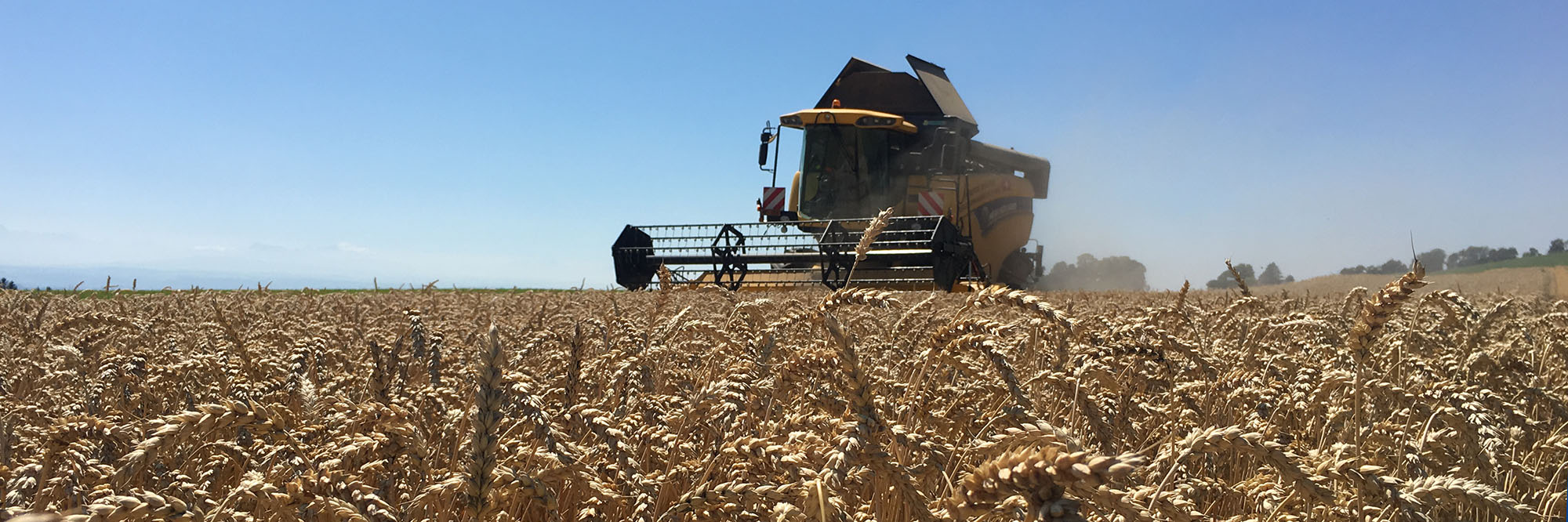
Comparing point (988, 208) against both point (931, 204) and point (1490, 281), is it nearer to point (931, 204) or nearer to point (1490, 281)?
point (931, 204)

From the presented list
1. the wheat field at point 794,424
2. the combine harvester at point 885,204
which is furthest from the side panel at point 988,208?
the wheat field at point 794,424

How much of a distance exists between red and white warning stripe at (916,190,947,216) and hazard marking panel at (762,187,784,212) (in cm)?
211

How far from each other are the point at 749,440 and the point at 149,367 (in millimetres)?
1836

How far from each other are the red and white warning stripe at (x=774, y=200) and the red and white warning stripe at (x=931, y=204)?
6.95 ft

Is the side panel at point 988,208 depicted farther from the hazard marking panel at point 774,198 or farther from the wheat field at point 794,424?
the wheat field at point 794,424

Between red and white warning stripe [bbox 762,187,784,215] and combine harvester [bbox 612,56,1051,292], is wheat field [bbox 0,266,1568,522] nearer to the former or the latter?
combine harvester [bbox 612,56,1051,292]

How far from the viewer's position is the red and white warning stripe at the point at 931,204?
43.4 feet

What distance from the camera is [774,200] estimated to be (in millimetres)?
13945

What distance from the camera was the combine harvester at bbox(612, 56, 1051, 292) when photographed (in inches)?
434

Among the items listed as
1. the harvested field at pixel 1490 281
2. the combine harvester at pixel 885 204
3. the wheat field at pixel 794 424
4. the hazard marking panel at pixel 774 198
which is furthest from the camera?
the harvested field at pixel 1490 281

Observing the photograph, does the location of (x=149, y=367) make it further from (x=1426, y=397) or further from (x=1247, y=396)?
(x=1426, y=397)

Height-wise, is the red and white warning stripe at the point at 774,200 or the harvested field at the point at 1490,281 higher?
the red and white warning stripe at the point at 774,200

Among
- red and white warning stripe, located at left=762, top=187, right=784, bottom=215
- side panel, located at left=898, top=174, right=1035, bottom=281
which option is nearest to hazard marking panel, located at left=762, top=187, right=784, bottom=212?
red and white warning stripe, located at left=762, top=187, right=784, bottom=215

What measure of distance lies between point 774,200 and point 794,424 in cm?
1202
